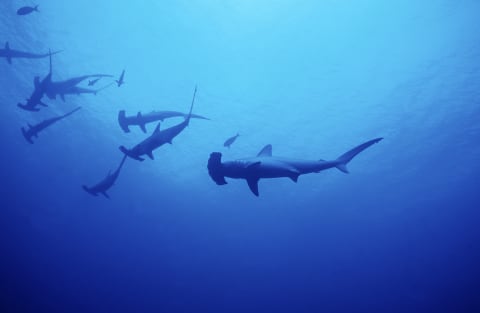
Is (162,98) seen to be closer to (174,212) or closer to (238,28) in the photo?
(238,28)

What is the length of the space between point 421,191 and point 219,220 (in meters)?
31.8

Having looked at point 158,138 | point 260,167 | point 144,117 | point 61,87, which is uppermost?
point 61,87

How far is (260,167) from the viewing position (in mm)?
5727

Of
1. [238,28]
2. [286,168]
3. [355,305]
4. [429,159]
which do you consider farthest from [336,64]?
[355,305]

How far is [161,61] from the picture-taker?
23.5 metres

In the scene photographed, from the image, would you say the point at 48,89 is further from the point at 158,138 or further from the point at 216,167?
the point at 216,167

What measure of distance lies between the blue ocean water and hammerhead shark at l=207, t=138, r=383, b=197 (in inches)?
617

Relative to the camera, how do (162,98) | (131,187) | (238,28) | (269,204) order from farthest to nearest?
(269,204) < (131,187) < (162,98) < (238,28)

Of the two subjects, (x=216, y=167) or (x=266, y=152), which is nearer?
(x=216, y=167)

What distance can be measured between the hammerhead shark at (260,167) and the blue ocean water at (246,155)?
1568cm

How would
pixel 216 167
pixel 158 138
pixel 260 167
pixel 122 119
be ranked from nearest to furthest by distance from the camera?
pixel 216 167, pixel 260 167, pixel 158 138, pixel 122 119

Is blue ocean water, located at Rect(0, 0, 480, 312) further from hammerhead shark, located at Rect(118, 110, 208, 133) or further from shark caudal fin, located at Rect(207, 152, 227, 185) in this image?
shark caudal fin, located at Rect(207, 152, 227, 185)

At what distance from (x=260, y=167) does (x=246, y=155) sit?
27245 millimetres

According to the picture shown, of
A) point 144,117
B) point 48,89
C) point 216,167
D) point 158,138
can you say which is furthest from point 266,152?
point 48,89
